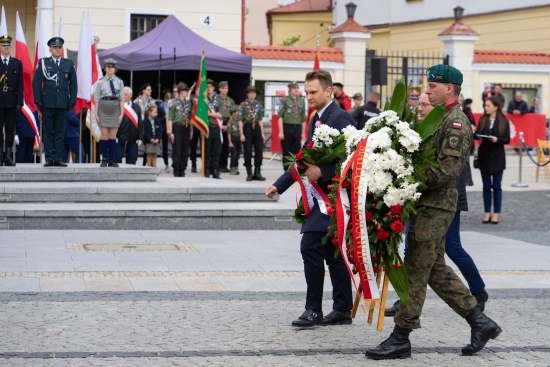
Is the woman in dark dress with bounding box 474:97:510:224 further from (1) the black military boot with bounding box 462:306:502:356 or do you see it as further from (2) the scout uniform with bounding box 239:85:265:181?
(1) the black military boot with bounding box 462:306:502:356

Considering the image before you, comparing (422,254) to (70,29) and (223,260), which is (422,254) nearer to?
(223,260)

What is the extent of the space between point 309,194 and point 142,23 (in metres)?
24.4

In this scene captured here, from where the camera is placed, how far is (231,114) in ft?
75.4

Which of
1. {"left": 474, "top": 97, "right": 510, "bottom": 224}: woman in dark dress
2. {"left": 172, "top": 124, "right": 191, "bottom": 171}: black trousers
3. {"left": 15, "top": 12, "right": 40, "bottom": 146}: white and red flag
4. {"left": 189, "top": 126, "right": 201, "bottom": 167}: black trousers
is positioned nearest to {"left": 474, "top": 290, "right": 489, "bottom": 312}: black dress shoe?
{"left": 474, "top": 97, "right": 510, "bottom": 224}: woman in dark dress

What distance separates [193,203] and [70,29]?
16.2 meters

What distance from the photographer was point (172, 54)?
1073 inches

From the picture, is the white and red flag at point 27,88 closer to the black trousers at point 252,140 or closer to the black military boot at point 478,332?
the black trousers at point 252,140

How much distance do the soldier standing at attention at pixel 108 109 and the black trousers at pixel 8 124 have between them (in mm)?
1379

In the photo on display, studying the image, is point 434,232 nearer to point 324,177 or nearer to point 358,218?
point 358,218

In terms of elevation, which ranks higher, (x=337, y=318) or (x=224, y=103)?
(x=224, y=103)

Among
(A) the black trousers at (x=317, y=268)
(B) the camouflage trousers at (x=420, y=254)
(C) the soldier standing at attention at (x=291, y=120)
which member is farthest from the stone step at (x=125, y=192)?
(B) the camouflage trousers at (x=420, y=254)

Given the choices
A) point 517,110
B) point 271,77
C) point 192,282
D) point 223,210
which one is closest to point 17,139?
point 223,210

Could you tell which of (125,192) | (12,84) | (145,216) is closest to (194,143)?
(12,84)

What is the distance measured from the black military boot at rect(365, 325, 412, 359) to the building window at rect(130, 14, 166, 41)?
996 inches
